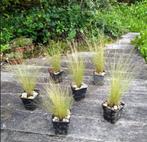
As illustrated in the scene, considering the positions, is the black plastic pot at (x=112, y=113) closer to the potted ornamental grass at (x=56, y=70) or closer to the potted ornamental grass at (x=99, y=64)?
the potted ornamental grass at (x=99, y=64)

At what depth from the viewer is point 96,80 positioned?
194 inches

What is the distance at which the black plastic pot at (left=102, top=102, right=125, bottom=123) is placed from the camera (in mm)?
3957

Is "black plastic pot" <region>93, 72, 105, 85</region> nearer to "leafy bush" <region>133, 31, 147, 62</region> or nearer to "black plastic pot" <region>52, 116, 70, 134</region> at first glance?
"black plastic pot" <region>52, 116, 70, 134</region>

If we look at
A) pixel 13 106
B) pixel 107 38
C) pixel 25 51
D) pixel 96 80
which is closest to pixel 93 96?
pixel 96 80

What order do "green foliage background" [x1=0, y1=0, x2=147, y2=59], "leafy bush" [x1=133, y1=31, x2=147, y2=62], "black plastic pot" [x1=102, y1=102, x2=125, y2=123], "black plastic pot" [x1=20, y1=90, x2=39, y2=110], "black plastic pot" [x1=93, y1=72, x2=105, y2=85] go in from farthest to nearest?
"green foliage background" [x1=0, y1=0, x2=147, y2=59] < "leafy bush" [x1=133, y1=31, x2=147, y2=62] < "black plastic pot" [x1=93, y1=72, x2=105, y2=85] < "black plastic pot" [x1=20, y1=90, x2=39, y2=110] < "black plastic pot" [x1=102, y1=102, x2=125, y2=123]

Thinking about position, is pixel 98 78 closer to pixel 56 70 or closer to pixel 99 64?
pixel 99 64

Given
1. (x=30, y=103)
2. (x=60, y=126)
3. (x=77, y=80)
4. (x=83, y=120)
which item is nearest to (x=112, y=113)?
(x=83, y=120)

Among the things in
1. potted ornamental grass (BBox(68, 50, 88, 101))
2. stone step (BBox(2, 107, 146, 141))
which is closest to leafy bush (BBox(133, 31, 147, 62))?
potted ornamental grass (BBox(68, 50, 88, 101))

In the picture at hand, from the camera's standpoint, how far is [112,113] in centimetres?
A: 396

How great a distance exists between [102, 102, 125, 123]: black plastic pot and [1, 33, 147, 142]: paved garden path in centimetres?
5

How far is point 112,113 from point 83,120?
324 mm

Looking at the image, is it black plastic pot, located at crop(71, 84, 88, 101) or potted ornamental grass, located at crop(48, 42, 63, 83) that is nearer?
black plastic pot, located at crop(71, 84, 88, 101)

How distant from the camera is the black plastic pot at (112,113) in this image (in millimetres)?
3957

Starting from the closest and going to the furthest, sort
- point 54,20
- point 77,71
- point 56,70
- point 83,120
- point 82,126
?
point 82,126 < point 83,120 < point 77,71 < point 56,70 < point 54,20
